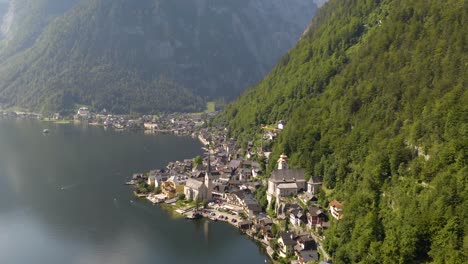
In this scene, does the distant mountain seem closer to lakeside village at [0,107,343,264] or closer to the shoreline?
lakeside village at [0,107,343,264]

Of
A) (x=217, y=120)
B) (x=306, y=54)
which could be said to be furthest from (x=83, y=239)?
(x=217, y=120)

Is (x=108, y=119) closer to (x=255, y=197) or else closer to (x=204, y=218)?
(x=255, y=197)

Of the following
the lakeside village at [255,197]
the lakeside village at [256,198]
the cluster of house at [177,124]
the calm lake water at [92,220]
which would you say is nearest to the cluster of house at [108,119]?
the cluster of house at [177,124]

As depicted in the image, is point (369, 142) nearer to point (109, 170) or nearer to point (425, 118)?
point (425, 118)

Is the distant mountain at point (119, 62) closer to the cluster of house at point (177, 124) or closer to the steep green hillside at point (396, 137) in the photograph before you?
the cluster of house at point (177, 124)

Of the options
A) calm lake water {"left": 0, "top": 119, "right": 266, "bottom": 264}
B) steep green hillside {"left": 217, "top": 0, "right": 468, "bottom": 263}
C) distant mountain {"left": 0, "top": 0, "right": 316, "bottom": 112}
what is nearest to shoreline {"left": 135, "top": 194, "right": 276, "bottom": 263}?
calm lake water {"left": 0, "top": 119, "right": 266, "bottom": 264}

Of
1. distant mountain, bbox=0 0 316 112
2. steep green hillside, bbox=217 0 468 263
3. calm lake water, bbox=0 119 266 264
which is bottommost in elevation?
calm lake water, bbox=0 119 266 264
